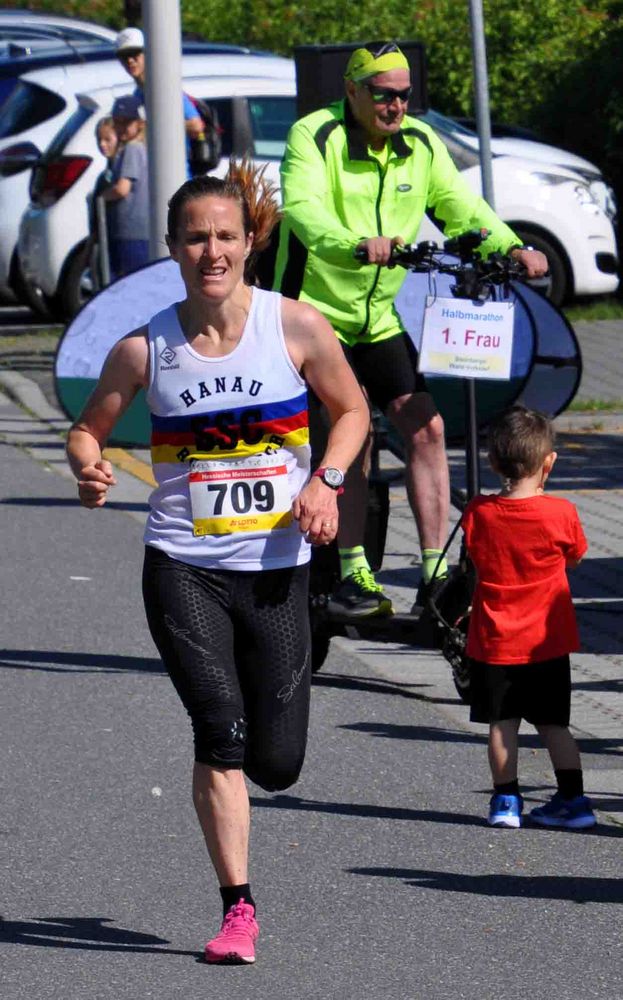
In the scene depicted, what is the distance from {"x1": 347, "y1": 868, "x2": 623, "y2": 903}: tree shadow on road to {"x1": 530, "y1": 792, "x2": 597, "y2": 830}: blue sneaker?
1.39ft

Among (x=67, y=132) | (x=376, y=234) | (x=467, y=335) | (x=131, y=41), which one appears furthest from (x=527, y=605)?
(x=67, y=132)

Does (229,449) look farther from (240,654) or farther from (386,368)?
(386,368)

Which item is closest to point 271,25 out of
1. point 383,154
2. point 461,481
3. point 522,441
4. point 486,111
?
point 486,111

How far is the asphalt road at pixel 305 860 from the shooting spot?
15.2 feet

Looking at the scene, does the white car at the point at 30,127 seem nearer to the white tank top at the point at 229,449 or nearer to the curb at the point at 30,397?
the curb at the point at 30,397

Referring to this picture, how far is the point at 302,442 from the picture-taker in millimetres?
4852

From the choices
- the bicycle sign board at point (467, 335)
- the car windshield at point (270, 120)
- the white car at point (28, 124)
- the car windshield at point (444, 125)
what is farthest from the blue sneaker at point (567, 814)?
the white car at point (28, 124)

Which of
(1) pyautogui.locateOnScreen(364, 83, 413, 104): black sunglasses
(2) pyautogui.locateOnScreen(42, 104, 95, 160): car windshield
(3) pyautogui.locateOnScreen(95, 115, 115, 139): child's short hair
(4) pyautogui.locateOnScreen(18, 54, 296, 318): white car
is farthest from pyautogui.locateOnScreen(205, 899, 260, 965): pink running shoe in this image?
(2) pyautogui.locateOnScreen(42, 104, 95, 160): car windshield

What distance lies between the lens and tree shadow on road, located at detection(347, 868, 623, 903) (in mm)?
5133

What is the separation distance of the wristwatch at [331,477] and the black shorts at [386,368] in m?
2.41

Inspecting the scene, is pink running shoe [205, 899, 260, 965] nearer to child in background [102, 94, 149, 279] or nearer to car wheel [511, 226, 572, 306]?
child in background [102, 94, 149, 279]

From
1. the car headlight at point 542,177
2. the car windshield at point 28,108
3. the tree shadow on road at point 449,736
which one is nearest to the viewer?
the tree shadow on road at point 449,736

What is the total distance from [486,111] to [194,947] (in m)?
8.24

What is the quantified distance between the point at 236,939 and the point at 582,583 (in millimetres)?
4314
